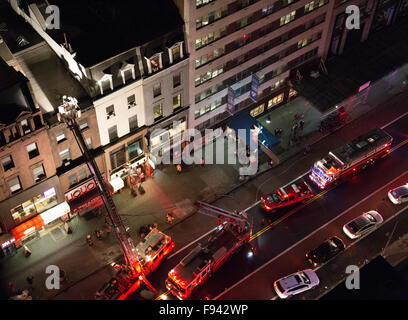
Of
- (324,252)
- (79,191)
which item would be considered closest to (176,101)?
(79,191)

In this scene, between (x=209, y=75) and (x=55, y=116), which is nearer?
(x=55, y=116)

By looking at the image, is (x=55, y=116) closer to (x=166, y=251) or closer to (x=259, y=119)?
(x=166, y=251)

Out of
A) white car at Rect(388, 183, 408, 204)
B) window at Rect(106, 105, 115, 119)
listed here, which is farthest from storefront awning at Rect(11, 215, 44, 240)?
white car at Rect(388, 183, 408, 204)

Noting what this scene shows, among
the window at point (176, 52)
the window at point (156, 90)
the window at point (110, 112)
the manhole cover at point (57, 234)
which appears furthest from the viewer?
the manhole cover at point (57, 234)

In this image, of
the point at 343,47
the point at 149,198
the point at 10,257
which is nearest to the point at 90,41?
the point at 149,198

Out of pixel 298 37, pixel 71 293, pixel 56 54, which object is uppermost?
pixel 56 54

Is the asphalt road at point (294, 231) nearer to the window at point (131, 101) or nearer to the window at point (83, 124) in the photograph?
the window at point (131, 101)

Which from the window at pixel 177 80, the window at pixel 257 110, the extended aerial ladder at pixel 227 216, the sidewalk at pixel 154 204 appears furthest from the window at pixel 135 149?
the window at pixel 257 110
